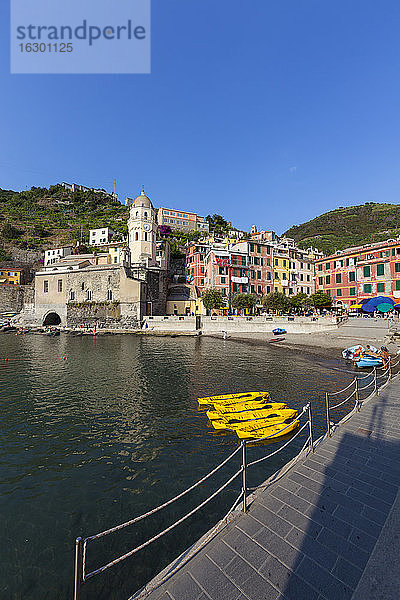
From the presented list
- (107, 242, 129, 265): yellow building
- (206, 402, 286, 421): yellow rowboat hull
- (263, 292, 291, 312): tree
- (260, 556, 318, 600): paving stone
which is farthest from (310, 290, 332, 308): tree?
(260, 556, 318, 600): paving stone

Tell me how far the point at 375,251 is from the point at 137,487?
5342cm

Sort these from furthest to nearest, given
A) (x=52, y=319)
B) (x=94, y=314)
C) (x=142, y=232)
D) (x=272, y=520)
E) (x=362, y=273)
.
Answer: (x=52, y=319), (x=142, y=232), (x=94, y=314), (x=362, y=273), (x=272, y=520)

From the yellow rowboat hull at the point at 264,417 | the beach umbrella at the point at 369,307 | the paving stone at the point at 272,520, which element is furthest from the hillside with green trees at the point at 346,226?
the paving stone at the point at 272,520

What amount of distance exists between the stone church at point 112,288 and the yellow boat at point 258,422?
46.9m

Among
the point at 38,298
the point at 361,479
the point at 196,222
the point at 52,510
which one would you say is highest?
the point at 196,222

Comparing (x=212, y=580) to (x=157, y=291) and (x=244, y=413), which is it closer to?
(x=244, y=413)

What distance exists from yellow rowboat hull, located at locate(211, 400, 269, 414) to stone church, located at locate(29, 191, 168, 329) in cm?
4539

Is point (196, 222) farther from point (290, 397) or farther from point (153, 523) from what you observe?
point (153, 523)

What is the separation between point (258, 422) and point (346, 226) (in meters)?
163

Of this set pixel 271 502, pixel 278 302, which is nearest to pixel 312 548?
pixel 271 502

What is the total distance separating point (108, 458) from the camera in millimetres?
10688

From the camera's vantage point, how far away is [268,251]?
6406 centimetres

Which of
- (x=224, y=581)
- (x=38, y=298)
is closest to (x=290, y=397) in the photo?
(x=224, y=581)

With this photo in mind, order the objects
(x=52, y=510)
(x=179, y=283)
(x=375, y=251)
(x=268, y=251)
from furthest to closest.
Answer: (x=179, y=283)
(x=268, y=251)
(x=375, y=251)
(x=52, y=510)
